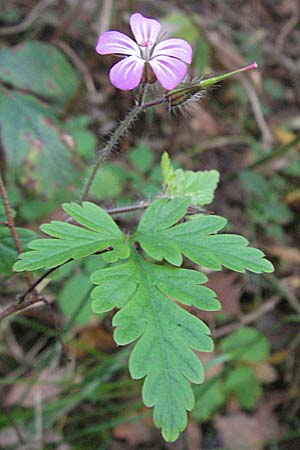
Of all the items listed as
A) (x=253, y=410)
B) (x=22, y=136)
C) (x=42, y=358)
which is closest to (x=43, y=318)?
(x=42, y=358)

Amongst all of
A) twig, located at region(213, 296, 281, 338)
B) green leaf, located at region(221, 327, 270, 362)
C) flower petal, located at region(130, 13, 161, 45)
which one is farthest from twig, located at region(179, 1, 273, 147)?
flower petal, located at region(130, 13, 161, 45)

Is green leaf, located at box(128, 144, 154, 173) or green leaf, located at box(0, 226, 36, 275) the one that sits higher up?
green leaf, located at box(0, 226, 36, 275)

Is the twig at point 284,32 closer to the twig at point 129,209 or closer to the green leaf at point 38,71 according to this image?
the green leaf at point 38,71

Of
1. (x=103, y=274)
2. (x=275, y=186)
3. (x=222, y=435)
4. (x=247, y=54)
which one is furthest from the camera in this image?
(x=247, y=54)

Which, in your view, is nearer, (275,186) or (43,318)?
(43,318)

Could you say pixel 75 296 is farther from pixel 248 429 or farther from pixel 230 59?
pixel 230 59

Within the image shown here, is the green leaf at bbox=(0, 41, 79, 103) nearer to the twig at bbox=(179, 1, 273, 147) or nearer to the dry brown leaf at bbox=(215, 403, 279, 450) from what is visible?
the twig at bbox=(179, 1, 273, 147)

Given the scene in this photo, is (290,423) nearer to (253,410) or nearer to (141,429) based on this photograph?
(253,410)
